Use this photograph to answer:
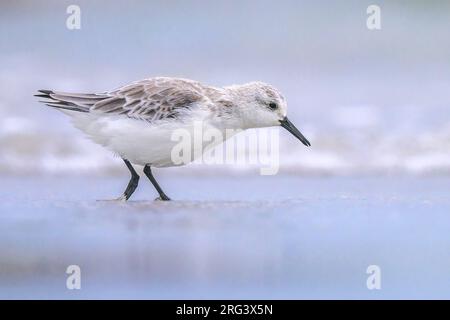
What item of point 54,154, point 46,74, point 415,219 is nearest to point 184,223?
point 415,219

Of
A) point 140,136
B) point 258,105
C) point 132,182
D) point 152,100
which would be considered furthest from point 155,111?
point 258,105

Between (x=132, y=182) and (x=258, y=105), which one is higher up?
(x=258, y=105)

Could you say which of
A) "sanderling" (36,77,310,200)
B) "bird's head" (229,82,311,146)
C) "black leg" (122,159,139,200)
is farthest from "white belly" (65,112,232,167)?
"bird's head" (229,82,311,146)

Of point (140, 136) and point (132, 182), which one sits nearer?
point (140, 136)

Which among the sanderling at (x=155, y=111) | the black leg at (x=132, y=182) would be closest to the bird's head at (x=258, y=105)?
the sanderling at (x=155, y=111)

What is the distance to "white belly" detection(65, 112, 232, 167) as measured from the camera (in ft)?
26.8

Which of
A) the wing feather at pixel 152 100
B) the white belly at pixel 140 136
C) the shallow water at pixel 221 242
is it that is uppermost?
the wing feather at pixel 152 100

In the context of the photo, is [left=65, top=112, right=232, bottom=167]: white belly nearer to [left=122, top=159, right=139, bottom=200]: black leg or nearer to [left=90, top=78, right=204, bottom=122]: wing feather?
[left=90, top=78, right=204, bottom=122]: wing feather

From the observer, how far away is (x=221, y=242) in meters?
7.72

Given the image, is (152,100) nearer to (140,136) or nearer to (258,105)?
(140,136)

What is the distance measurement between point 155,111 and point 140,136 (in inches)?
8.9

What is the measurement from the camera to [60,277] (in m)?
7.30

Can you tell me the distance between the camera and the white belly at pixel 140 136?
8.17 metres

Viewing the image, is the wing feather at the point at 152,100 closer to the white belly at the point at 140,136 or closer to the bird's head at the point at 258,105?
the white belly at the point at 140,136
